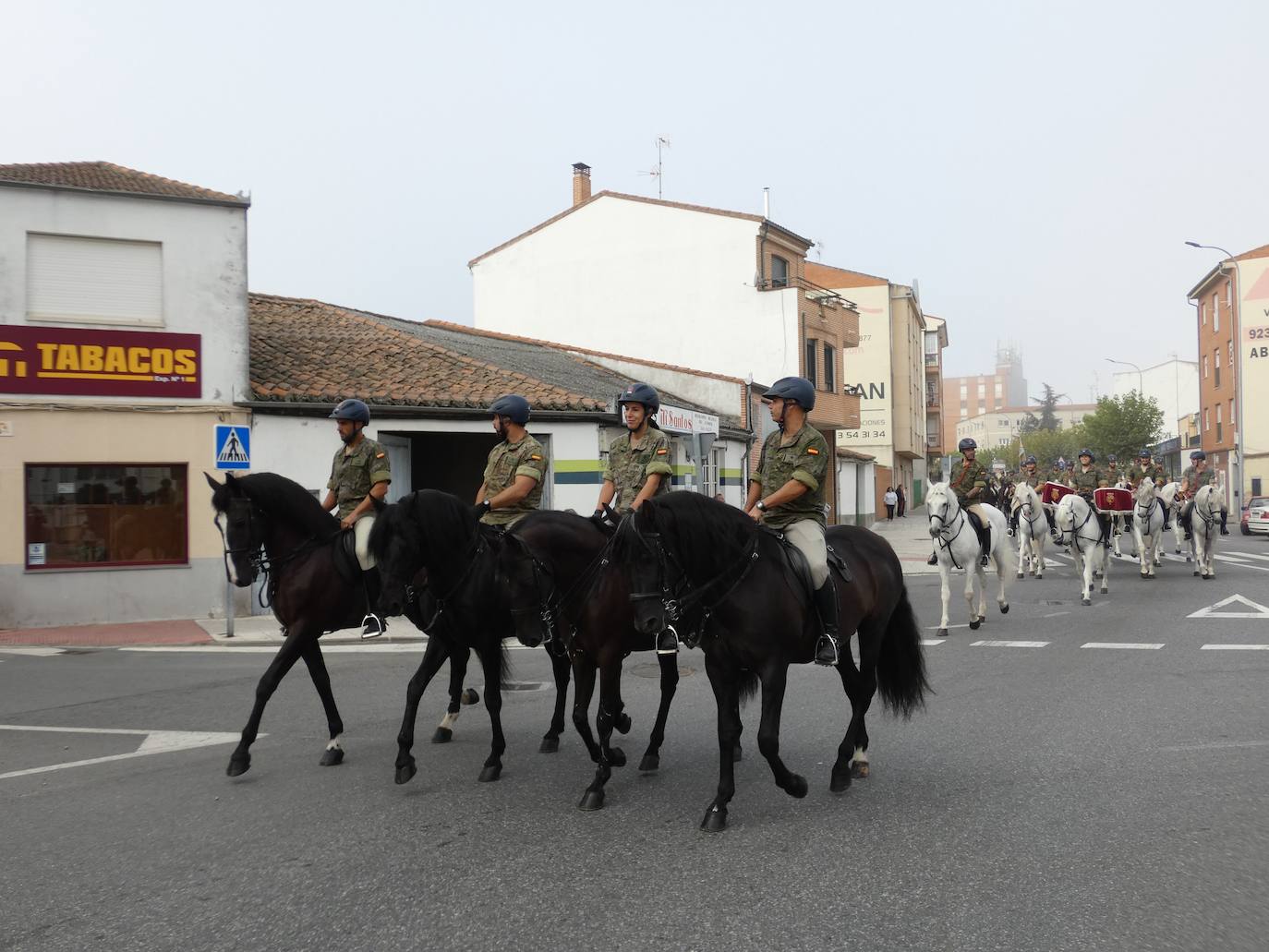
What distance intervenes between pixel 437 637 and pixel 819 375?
30.4 meters

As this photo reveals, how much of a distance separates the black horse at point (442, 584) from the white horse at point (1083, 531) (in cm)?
1193

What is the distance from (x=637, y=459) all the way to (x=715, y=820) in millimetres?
2842

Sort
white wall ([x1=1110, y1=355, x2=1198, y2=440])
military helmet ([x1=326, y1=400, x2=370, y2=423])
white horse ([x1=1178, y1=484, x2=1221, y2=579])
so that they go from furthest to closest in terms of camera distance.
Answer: white wall ([x1=1110, y1=355, x2=1198, y2=440]) < white horse ([x1=1178, y1=484, x2=1221, y2=579]) < military helmet ([x1=326, y1=400, x2=370, y2=423])

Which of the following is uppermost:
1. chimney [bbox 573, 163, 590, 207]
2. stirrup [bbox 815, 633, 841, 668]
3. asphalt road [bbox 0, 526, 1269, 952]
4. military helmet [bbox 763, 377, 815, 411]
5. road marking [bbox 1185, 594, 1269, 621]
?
chimney [bbox 573, 163, 590, 207]

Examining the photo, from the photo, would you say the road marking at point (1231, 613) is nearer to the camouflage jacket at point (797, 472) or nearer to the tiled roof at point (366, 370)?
the camouflage jacket at point (797, 472)

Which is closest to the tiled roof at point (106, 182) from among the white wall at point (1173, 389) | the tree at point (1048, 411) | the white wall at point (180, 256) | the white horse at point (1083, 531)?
the white wall at point (180, 256)

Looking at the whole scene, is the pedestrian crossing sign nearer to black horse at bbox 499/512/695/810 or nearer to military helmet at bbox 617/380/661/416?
military helmet at bbox 617/380/661/416

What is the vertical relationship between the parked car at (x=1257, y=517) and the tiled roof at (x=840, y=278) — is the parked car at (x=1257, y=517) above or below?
below

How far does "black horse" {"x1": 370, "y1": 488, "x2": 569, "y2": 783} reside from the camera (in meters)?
5.88

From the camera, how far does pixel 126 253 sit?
52.7ft

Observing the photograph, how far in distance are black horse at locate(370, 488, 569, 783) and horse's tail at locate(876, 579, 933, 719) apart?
7.88 feet

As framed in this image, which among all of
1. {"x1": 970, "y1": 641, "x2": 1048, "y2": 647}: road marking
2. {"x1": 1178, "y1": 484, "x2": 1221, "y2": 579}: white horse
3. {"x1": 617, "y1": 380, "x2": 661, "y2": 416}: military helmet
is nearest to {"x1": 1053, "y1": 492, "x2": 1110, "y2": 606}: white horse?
{"x1": 1178, "y1": 484, "x2": 1221, "y2": 579}: white horse

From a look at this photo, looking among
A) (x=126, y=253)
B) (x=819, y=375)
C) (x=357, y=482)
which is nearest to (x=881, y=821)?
(x=357, y=482)

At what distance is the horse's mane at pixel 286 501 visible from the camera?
6.79 metres
